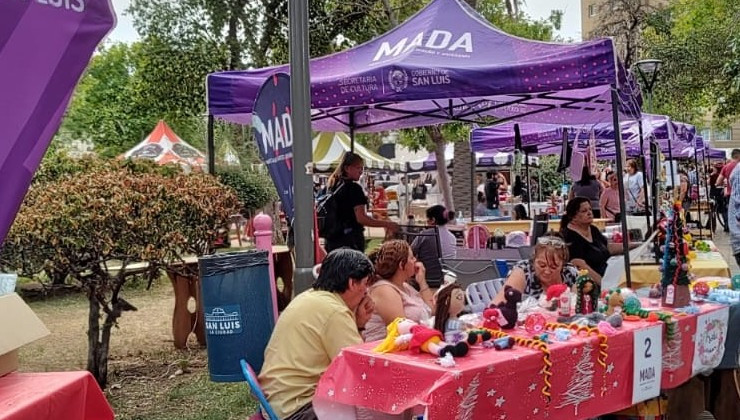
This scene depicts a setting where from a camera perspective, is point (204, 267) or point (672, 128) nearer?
point (204, 267)

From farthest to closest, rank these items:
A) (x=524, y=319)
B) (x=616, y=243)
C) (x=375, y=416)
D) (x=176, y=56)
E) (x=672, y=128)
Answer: (x=176, y=56), (x=672, y=128), (x=616, y=243), (x=524, y=319), (x=375, y=416)

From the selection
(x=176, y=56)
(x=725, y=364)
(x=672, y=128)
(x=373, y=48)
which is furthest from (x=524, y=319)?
(x=176, y=56)

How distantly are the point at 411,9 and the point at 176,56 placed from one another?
5.52m

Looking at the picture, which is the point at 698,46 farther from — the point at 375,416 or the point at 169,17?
the point at 375,416

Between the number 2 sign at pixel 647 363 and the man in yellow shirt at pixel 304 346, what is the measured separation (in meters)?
1.47

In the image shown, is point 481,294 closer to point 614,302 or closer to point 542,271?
Result: point 542,271

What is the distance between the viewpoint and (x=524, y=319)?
3816 mm

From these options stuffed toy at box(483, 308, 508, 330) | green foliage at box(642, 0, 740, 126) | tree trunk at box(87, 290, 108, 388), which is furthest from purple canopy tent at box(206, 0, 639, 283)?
green foliage at box(642, 0, 740, 126)

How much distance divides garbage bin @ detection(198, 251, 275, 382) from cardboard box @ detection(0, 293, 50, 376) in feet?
3.82

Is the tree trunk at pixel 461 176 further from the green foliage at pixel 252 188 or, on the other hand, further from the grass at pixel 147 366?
the grass at pixel 147 366

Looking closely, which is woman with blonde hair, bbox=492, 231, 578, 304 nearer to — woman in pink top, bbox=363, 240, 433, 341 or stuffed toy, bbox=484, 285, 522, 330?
woman in pink top, bbox=363, 240, 433, 341

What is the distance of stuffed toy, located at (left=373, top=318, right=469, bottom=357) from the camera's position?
3000 millimetres

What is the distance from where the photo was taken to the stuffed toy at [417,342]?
9.84 feet

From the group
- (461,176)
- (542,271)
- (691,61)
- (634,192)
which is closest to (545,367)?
(542,271)
